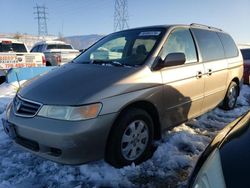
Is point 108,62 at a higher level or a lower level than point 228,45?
lower

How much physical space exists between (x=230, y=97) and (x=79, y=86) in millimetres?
3830

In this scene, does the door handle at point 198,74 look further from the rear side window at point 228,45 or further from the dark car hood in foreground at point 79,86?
the rear side window at point 228,45

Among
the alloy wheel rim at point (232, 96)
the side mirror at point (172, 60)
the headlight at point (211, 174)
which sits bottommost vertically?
the alloy wheel rim at point (232, 96)

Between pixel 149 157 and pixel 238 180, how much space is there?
235 centimetres

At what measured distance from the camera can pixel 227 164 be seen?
165 cm

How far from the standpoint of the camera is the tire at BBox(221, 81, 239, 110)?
19.3 feet

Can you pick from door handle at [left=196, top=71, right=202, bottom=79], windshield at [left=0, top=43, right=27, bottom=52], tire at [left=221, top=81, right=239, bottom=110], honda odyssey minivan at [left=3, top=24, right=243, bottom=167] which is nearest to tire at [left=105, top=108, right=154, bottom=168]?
honda odyssey minivan at [left=3, top=24, right=243, bottom=167]

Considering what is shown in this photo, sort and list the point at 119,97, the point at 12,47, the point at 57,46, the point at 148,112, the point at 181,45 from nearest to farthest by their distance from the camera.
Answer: the point at 119,97 → the point at 148,112 → the point at 181,45 → the point at 12,47 → the point at 57,46

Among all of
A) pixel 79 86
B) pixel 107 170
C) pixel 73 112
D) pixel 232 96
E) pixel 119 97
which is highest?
pixel 79 86

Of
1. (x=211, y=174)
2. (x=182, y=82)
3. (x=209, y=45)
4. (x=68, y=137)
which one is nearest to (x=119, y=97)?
(x=68, y=137)

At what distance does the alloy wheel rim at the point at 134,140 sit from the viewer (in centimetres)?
340

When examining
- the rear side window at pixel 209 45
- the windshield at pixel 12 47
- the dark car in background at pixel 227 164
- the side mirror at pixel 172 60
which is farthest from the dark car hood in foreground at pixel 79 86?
the windshield at pixel 12 47

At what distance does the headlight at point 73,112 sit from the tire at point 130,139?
0.34 metres

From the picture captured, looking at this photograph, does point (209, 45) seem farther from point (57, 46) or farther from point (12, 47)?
point (57, 46)
